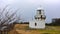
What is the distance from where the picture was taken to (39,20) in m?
23.0

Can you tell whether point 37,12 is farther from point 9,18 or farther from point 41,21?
point 9,18

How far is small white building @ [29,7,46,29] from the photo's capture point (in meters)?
22.6

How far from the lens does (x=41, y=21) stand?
75.5ft

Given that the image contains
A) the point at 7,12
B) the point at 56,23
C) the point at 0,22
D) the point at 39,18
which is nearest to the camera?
the point at 0,22

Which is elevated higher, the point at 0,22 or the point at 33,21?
the point at 0,22

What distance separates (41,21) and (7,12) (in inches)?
647

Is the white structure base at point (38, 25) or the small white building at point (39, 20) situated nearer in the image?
the small white building at point (39, 20)

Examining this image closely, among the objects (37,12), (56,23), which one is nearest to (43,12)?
(37,12)

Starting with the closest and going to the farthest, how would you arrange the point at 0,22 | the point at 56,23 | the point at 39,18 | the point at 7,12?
1. the point at 0,22
2. the point at 7,12
3. the point at 39,18
4. the point at 56,23

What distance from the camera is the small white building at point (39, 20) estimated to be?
74.0 feet

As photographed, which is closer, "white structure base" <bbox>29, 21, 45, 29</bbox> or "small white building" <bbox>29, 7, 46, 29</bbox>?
"small white building" <bbox>29, 7, 46, 29</bbox>

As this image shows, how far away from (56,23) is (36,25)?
6079 millimetres

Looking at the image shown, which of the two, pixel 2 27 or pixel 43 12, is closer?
pixel 2 27

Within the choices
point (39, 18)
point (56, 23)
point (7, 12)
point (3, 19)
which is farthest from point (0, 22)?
point (56, 23)
